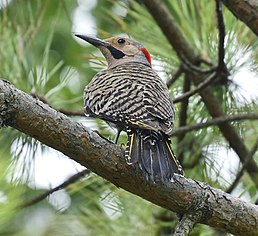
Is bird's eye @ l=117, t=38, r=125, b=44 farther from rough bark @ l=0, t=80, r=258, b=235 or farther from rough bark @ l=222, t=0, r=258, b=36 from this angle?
rough bark @ l=0, t=80, r=258, b=235

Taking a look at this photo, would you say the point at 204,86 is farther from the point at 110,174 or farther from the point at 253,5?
the point at 110,174

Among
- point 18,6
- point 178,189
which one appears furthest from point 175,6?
point 178,189

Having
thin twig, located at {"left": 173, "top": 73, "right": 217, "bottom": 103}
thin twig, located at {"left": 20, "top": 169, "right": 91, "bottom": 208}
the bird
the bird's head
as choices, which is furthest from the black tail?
the bird's head

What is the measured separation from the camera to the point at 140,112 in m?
2.82

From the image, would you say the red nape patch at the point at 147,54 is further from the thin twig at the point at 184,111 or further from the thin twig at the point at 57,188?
the thin twig at the point at 57,188

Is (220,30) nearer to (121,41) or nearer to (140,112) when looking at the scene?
(140,112)

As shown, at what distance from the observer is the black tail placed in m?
2.52

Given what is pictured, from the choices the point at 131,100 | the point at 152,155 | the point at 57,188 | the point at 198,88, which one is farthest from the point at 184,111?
the point at 152,155

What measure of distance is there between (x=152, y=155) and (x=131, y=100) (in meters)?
0.38

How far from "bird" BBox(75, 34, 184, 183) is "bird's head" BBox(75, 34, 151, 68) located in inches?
7.8

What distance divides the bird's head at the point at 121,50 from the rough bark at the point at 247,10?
3.00 ft

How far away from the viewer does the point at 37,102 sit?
2.34m

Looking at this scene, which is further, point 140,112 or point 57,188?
point 57,188

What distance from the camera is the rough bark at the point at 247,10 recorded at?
297cm
